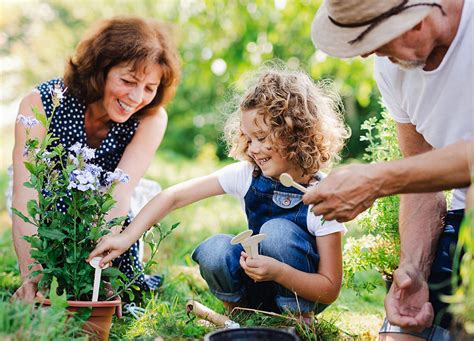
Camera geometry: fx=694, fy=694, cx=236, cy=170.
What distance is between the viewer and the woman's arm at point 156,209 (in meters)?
2.42

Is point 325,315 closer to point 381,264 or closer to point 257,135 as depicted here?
point 381,264

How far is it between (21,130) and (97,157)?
408mm

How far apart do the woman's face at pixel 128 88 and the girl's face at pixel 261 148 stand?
1.97 ft

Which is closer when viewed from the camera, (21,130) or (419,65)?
(419,65)

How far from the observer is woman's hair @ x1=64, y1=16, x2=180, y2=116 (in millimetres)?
3027

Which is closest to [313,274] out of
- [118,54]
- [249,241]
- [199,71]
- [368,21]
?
[249,241]

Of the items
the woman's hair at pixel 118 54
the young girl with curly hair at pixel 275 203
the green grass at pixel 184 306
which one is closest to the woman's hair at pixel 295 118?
the young girl with curly hair at pixel 275 203

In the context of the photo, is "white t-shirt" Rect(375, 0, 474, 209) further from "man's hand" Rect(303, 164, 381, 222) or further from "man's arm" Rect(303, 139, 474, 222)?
"man's hand" Rect(303, 164, 381, 222)

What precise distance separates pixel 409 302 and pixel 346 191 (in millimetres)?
595

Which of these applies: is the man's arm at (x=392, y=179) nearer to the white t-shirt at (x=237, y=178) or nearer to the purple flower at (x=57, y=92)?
the white t-shirt at (x=237, y=178)

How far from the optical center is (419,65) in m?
2.14

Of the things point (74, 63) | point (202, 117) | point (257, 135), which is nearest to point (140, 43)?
point (74, 63)

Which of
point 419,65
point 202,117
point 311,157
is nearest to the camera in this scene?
point 419,65

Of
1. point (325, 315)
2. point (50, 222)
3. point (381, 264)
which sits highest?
point (50, 222)
